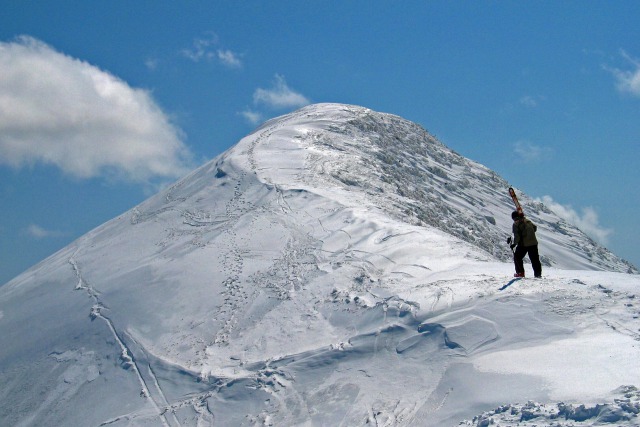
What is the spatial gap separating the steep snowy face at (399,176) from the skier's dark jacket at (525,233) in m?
6.74

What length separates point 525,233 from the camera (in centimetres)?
1280

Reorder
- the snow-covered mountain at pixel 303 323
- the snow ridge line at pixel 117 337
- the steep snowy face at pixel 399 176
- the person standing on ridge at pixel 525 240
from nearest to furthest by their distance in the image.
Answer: the snow-covered mountain at pixel 303 323
the snow ridge line at pixel 117 337
the person standing on ridge at pixel 525 240
the steep snowy face at pixel 399 176

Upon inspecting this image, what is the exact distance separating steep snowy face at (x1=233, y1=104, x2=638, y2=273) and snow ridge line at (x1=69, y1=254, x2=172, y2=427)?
7.01m

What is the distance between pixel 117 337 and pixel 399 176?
50.7ft

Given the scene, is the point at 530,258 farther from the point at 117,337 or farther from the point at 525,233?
the point at 117,337

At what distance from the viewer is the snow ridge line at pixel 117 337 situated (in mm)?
11644

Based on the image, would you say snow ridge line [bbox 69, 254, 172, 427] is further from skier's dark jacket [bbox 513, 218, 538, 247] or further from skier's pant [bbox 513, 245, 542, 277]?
skier's dark jacket [bbox 513, 218, 538, 247]

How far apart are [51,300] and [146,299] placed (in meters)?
3.63

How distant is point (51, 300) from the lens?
58.1ft

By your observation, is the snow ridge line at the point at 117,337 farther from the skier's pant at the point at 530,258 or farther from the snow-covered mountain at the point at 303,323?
the skier's pant at the point at 530,258

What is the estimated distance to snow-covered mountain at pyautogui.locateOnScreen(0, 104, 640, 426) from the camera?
29.7 feet

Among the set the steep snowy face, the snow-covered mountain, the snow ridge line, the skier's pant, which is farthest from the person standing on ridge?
the snow ridge line

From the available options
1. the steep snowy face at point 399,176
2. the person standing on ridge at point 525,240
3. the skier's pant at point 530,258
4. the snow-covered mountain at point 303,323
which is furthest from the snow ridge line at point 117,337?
the steep snowy face at point 399,176

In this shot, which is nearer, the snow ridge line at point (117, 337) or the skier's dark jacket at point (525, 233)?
the snow ridge line at point (117, 337)
